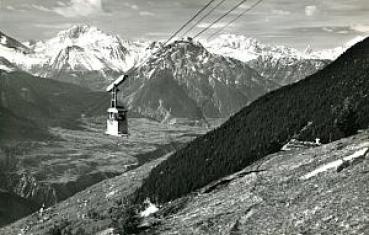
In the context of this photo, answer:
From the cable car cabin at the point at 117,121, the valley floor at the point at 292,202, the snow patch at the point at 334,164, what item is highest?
the cable car cabin at the point at 117,121

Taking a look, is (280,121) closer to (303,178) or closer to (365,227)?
(303,178)

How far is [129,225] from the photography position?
47406 mm

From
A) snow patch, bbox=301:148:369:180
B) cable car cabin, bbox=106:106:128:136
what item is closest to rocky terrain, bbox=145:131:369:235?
snow patch, bbox=301:148:369:180

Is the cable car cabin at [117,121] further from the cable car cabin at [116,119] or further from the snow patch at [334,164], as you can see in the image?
the snow patch at [334,164]

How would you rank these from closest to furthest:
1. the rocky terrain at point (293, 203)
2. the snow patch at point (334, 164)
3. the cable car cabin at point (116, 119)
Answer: the rocky terrain at point (293, 203) < the cable car cabin at point (116, 119) < the snow patch at point (334, 164)

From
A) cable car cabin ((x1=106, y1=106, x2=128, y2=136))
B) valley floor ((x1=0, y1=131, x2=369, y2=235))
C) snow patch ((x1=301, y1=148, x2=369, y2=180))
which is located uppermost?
cable car cabin ((x1=106, y1=106, x2=128, y2=136))

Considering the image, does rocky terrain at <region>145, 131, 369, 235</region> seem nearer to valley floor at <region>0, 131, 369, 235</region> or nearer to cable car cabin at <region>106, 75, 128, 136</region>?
valley floor at <region>0, 131, 369, 235</region>

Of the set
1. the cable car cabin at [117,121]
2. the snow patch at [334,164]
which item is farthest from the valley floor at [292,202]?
the cable car cabin at [117,121]

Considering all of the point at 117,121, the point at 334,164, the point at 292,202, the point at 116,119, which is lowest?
the point at 292,202

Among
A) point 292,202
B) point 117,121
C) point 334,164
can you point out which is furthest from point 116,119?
point 334,164

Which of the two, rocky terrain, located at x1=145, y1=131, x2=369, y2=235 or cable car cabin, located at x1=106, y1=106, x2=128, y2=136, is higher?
cable car cabin, located at x1=106, y1=106, x2=128, y2=136

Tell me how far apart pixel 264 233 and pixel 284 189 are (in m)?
9.81

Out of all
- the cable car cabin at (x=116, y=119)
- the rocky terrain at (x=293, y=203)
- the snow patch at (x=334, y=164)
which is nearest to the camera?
the rocky terrain at (x=293, y=203)

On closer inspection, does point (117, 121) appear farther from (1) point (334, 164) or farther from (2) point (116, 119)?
(1) point (334, 164)
